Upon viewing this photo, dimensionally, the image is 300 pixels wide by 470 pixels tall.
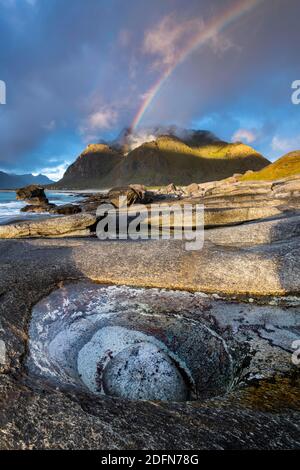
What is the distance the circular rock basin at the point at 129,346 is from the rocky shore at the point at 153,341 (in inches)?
1.3

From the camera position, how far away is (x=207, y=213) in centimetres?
2339

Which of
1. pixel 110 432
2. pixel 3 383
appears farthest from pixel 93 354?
pixel 110 432

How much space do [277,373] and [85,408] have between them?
4.03 meters

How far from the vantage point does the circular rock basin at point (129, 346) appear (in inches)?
249

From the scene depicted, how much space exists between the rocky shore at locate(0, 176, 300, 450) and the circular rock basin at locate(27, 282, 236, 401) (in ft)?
0.11

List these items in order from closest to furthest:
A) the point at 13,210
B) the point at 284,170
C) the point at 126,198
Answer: the point at 126,198 → the point at 13,210 → the point at 284,170

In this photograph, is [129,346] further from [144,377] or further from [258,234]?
[258,234]

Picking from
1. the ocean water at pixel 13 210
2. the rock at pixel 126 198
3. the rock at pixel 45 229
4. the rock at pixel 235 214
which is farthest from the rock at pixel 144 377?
the rock at pixel 126 198

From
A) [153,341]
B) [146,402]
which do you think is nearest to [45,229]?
[153,341]

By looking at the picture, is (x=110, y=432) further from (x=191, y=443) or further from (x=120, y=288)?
(x=120, y=288)

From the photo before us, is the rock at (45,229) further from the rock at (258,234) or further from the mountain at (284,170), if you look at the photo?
the mountain at (284,170)

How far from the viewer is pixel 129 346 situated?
745cm

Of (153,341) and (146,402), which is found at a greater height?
(146,402)

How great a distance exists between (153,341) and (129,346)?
775mm
